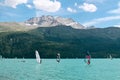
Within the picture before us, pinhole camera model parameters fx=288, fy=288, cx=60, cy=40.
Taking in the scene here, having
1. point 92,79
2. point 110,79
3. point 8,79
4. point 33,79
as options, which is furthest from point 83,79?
point 8,79

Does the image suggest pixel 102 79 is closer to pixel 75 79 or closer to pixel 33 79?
pixel 75 79

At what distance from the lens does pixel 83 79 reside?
7900cm

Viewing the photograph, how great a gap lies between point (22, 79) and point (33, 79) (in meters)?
2.97

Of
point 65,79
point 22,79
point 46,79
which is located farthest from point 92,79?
point 22,79

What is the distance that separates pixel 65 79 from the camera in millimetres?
76688

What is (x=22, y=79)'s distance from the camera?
7556 cm

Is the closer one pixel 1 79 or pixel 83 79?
pixel 1 79

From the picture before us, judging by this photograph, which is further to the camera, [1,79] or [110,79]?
[110,79]

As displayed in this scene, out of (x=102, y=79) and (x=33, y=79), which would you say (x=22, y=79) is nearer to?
(x=33, y=79)

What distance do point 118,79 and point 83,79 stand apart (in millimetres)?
9461

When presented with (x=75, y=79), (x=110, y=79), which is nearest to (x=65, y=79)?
(x=75, y=79)

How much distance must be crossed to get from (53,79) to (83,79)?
333 inches

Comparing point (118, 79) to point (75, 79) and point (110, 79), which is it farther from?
point (75, 79)

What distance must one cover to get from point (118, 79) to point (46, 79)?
64.0ft
